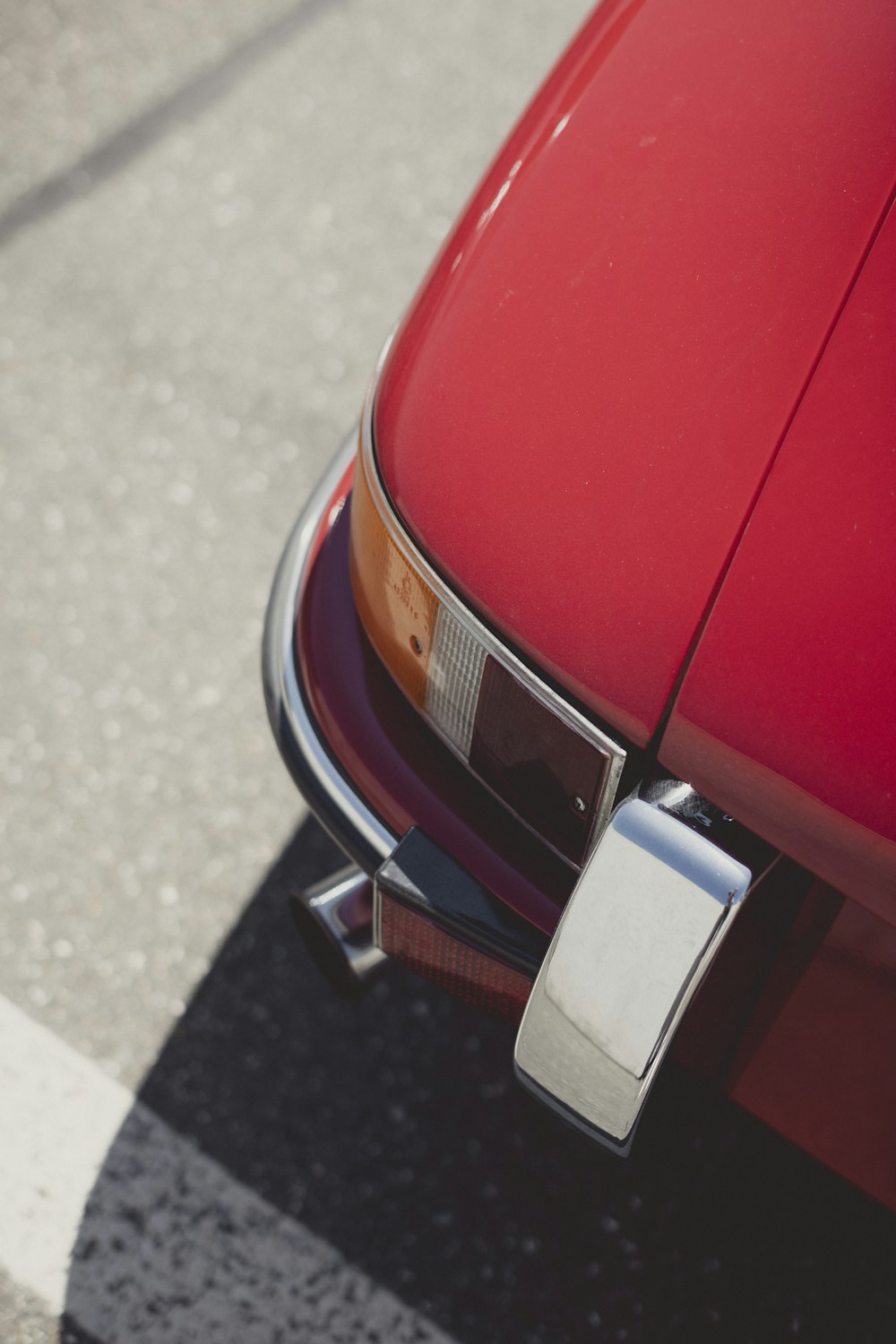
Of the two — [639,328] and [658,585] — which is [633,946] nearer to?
[658,585]

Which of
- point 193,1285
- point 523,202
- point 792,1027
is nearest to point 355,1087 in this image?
point 193,1285

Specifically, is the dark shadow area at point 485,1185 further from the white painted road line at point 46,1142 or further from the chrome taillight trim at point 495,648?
the chrome taillight trim at point 495,648

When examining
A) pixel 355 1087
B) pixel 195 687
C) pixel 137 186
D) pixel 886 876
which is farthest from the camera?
pixel 137 186

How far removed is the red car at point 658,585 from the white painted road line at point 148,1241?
0.60 metres

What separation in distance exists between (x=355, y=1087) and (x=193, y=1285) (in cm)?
38

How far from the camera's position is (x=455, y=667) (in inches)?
52.7

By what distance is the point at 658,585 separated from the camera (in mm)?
1160

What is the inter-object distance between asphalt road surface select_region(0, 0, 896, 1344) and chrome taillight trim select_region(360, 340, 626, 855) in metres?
0.60

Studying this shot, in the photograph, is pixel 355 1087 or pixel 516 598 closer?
pixel 516 598

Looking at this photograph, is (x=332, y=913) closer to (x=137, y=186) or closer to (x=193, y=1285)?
(x=193, y=1285)

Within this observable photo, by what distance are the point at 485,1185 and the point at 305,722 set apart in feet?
2.72

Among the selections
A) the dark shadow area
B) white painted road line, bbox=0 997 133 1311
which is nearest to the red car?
the dark shadow area

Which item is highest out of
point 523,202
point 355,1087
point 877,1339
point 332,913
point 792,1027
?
point 523,202

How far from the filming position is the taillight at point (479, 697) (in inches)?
48.9
